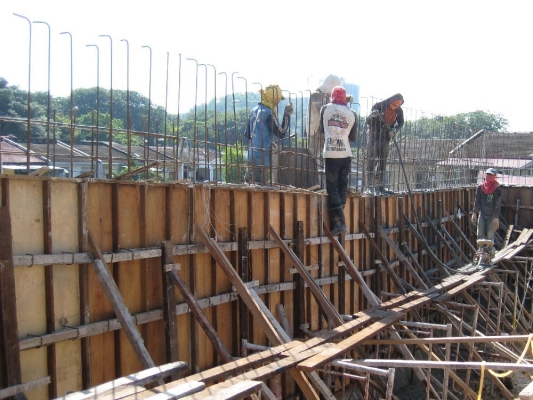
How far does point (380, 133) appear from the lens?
12.5 metres

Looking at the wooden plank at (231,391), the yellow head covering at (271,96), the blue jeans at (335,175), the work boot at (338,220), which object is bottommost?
the wooden plank at (231,391)

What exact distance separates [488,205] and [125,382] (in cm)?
1116

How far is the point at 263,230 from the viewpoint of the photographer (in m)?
8.55

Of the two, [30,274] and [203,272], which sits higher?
[30,274]

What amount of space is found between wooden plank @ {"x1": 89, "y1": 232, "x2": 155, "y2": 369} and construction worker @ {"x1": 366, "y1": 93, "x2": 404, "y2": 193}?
24.3 feet

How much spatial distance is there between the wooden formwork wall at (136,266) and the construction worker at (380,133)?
2.93m

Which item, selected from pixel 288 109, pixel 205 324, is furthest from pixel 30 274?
pixel 288 109

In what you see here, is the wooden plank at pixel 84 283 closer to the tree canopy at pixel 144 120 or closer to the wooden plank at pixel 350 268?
the tree canopy at pixel 144 120

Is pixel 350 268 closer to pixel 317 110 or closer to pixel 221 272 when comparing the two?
pixel 221 272

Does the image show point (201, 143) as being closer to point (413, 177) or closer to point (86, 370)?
point (86, 370)

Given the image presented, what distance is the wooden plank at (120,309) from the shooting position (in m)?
5.61

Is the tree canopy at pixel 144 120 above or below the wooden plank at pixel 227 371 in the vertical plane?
above

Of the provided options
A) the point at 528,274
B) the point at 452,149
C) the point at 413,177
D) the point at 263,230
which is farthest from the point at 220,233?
the point at 452,149

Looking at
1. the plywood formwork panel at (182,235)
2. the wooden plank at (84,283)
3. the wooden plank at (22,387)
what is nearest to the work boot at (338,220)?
the plywood formwork panel at (182,235)
